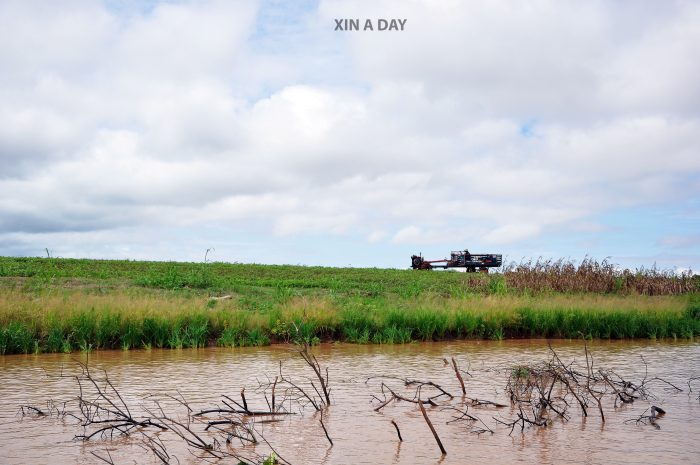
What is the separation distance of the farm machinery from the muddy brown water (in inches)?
1446

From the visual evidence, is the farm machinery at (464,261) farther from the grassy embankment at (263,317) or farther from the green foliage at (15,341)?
the green foliage at (15,341)

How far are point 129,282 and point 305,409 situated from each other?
58.1 ft

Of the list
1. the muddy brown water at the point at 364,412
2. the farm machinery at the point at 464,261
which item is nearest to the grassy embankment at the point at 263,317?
the muddy brown water at the point at 364,412

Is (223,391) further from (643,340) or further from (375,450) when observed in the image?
(643,340)

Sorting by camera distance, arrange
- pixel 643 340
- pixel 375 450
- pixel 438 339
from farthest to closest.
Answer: pixel 643 340 → pixel 438 339 → pixel 375 450

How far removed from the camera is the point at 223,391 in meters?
8.40

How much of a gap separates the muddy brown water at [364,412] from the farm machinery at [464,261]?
121ft

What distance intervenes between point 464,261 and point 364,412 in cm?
4359

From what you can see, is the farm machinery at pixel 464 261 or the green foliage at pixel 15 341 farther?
the farm machinery at pixel 464 261

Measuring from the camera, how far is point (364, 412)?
7250mm

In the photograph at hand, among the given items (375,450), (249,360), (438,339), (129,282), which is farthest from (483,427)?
(129,282)

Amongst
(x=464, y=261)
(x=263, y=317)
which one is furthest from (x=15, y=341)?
(x=464, y=261)

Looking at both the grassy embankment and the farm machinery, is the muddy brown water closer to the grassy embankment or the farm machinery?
the grassy embankment

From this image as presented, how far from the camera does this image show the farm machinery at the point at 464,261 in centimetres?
4983
